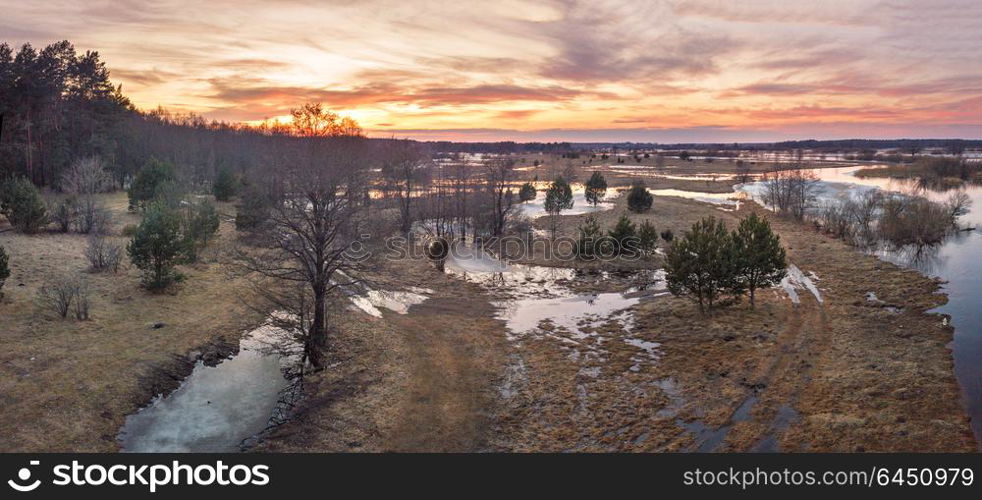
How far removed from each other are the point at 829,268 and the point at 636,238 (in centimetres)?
1388

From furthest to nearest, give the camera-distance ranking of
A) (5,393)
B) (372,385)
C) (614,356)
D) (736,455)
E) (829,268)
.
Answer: (829,268) → (614,356) → (372,385) → (5,393) → (736,455)

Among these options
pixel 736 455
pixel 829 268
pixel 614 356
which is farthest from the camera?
pixel 829 268

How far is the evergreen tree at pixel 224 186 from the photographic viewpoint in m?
62.9

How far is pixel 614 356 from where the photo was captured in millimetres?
24391

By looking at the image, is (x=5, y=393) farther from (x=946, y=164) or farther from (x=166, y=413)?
(x=946, y=164)

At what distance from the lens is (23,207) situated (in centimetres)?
3653

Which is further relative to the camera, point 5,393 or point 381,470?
point 5,393

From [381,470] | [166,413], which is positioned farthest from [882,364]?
[166,413]

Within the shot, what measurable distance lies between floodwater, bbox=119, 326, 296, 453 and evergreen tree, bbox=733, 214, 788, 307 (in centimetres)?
2232

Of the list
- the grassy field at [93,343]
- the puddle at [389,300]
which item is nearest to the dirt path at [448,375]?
the puddle at [389,300]

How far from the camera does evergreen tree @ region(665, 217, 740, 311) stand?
→ 2762 cm

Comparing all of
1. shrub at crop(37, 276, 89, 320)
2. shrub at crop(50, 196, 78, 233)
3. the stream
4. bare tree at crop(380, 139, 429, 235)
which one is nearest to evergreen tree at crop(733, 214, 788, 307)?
the stream

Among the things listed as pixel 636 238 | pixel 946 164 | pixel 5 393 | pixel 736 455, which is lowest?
pixel 736 455

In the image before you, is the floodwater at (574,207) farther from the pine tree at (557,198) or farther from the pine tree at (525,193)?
the pine tree at (557,198)
